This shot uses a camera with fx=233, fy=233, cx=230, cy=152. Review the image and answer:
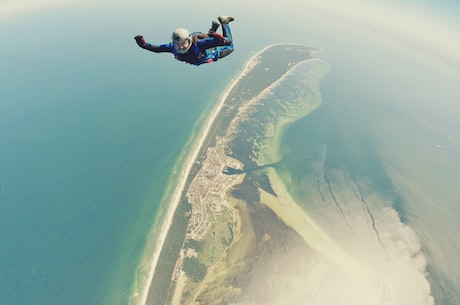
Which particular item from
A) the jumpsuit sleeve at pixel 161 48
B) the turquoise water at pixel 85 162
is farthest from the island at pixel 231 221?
the jumpsuit sleeve at pixel 161 48

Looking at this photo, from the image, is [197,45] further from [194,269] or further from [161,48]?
[194,269]

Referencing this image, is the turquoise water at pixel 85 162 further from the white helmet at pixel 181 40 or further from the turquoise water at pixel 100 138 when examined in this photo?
the white helmet at pixel 181 40

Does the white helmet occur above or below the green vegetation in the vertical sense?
above

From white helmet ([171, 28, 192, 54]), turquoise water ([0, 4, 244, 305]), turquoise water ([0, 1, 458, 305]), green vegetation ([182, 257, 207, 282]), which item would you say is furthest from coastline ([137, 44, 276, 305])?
white helmet ([171, 28, 192, 54])

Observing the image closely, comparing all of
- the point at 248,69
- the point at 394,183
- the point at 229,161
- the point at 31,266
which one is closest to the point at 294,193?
the point at 229,161

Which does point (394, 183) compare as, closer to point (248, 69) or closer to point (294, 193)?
point (294, 193)

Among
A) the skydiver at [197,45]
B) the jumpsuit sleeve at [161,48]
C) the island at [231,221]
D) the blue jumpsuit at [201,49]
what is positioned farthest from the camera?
the island at [231,221]

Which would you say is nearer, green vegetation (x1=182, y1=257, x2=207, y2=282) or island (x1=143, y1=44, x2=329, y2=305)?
island (x1=143, y1=44, x2=329, y2=305)

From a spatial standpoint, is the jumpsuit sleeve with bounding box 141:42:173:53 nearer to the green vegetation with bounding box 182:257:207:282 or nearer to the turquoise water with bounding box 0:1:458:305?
the green vegetation with bounding box 182:257:207:282

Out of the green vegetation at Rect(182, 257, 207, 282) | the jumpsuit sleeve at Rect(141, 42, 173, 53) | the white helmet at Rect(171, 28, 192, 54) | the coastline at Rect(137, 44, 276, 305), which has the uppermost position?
the white helmet at Rect(171, 28, 192, 54)
